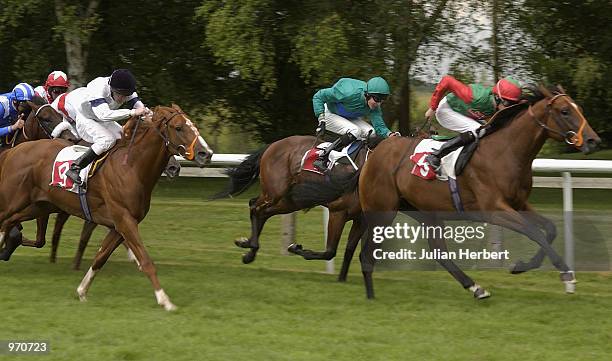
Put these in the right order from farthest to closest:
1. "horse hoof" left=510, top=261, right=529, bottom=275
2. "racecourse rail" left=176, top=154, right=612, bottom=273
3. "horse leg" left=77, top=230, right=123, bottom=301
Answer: "racecourse rail" left=176, top=154, right=612, bottom=273
"horse leg" left=77, top=230, right=123, bottom=301
"horse hoof" left=510, top=261, right=529, bottom=275

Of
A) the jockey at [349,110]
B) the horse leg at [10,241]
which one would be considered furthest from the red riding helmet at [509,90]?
the horse leg at [10,241]

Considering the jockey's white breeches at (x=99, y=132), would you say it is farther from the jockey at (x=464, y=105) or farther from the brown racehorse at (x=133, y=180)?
the jockey at (x=464, y=105)

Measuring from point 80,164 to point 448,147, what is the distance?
8.69 ft

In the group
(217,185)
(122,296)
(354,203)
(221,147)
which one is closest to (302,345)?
(122,296)

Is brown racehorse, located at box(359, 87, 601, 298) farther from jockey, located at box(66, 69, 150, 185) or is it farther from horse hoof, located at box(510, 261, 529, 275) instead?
jockey, located at box(66, 69, 150, 185)

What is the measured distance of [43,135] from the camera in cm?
907

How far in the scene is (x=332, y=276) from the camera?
8.29 meters

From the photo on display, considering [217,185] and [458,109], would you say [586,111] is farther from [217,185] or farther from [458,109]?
[458,109]

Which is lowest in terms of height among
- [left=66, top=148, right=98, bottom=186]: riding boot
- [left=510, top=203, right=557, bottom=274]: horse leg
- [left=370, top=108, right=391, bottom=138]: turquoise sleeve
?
[left=510, top=203, right=557, bottom=274]: horse leg

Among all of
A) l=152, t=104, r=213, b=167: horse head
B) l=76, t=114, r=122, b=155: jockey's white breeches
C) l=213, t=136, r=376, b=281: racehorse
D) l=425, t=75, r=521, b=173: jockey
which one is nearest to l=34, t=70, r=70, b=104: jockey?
l=76, t=114, r=122, b=155: jockey's white breeches

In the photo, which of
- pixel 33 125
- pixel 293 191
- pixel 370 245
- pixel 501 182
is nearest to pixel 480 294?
pixel 501 182

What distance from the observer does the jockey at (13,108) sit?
8.94 meters

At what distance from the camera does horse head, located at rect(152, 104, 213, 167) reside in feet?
22.2

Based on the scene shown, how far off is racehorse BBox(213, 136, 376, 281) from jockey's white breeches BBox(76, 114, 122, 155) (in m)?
1.59
